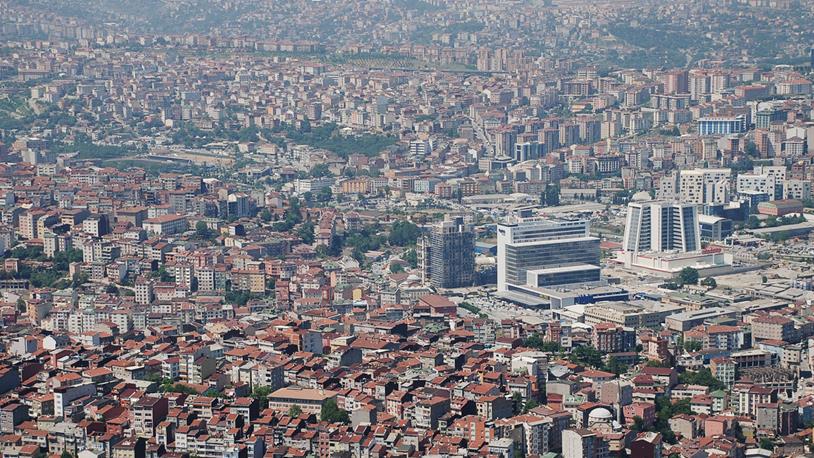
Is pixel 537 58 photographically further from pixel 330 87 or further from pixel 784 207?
pixel 784 207

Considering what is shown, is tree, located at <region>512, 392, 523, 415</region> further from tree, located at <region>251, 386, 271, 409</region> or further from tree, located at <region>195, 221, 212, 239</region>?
tree, located at <region>195, 221, 212, 239</region>

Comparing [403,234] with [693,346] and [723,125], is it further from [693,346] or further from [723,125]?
[723,125]

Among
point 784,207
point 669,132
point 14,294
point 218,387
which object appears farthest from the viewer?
point 669,132

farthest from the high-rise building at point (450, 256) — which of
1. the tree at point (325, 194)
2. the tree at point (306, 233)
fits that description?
the tree at point (325, 194)

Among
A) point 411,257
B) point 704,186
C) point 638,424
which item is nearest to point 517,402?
point 638,424

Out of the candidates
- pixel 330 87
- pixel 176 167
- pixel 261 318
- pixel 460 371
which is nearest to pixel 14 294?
pixel 261 318

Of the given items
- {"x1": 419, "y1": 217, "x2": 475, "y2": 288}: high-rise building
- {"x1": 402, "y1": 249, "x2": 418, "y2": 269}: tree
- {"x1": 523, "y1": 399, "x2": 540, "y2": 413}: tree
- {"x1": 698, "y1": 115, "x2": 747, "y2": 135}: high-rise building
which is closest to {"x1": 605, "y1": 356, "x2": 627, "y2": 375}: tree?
{"x1": 523, "y1": 399, "x2": 540, "y2": 413}: tree
